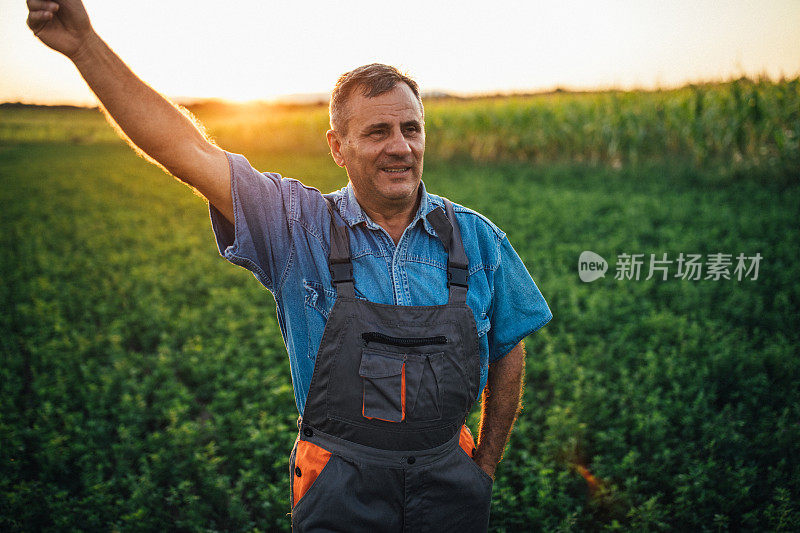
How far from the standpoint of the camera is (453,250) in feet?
5.98

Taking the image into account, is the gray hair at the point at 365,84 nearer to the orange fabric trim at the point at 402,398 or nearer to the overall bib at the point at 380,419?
the overall bib at the point at 380,419

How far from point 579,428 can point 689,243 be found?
4.33 m

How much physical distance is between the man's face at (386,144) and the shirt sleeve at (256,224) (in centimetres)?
28

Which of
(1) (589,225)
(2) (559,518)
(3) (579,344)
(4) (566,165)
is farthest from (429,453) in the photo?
(4) (566,165)

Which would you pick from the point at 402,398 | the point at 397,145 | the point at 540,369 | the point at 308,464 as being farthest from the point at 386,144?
the point at 540,369

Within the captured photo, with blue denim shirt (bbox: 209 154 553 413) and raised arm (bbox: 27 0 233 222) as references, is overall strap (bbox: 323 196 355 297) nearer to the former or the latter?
blue denim shirt (bbox: 209 154 553 413)

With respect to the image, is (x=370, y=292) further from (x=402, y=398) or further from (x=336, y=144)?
(x=336, y=144)

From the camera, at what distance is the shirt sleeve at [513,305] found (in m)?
1.96

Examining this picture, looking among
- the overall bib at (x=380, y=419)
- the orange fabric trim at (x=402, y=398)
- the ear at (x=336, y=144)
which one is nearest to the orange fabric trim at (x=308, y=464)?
the overall bib at (x=380, y=419)

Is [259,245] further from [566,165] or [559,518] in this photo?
[566,165]

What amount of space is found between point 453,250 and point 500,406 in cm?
74

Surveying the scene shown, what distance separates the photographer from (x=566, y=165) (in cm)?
1394

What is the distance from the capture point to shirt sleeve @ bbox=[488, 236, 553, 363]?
6.43 feet

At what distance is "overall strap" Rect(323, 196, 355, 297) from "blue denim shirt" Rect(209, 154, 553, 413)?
0.05 metres
